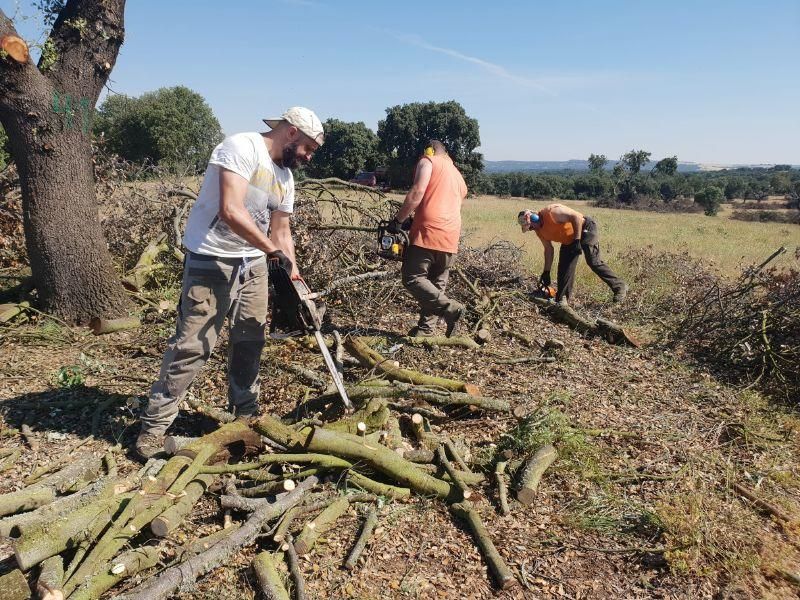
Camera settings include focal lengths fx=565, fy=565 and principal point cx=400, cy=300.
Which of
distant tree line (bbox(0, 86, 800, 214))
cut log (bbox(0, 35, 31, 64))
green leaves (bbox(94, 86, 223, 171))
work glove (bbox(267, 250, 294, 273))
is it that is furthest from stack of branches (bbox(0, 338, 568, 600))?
green leaves (bbox(94, 86, 223, 171))

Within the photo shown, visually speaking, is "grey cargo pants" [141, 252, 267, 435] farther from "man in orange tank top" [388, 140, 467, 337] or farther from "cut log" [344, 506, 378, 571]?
"man in orange tank top" [388, 140, 467, 337]

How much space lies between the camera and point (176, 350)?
3.12m

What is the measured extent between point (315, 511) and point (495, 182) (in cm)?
4695

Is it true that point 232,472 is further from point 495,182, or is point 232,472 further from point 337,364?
point 495,182

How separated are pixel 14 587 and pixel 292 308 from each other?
1.81 metres

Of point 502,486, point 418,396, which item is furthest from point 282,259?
point 502,486

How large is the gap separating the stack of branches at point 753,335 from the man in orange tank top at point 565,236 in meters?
1.40

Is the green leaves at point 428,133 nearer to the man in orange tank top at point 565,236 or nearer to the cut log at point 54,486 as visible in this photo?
the man in orange tank top at point 565,236

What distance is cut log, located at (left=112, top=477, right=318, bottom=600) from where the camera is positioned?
2201mm

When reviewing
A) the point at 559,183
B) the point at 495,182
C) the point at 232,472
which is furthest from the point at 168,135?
the point at 232,472

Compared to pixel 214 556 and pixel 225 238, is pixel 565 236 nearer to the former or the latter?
pixel 225 238

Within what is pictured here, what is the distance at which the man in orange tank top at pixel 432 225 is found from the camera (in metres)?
4.93

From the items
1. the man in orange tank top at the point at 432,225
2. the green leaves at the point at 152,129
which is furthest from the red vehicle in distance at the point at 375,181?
the green leaves at the point at 152,129

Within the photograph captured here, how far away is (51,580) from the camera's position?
2.08 meters
